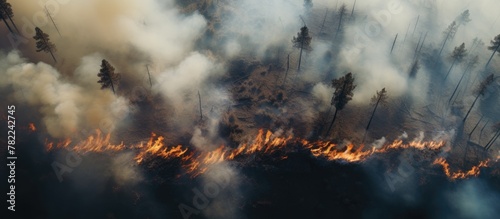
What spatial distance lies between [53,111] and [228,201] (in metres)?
36.6

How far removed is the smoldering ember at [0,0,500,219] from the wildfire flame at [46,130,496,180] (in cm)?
28

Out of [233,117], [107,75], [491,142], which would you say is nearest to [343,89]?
[233,117]

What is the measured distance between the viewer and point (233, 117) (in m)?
64.1

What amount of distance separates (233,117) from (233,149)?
8.81 metres

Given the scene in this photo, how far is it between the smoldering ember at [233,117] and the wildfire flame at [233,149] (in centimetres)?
28

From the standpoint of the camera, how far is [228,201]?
51000 mm

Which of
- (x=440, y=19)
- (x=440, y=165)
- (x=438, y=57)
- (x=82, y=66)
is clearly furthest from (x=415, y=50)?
(x=82, y=66)

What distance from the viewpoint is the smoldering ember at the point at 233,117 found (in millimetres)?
51281

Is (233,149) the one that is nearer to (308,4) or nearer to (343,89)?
(343,89)

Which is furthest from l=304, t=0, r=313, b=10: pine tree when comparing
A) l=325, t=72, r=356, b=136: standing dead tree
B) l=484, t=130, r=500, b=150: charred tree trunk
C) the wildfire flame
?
l=484, t=130, r=500, b=150: charred tree trunk

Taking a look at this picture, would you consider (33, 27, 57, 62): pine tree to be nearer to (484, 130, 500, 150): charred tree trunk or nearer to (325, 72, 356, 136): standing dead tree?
(325, 72, 356, 136): standing dead tree

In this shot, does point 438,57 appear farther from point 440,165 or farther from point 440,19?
point 440,165

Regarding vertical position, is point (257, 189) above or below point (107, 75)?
below

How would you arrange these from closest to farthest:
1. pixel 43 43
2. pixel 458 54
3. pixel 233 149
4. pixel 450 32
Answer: pixel 233 149
pixel 43 43
pixel 458 54
pixel 450 32
